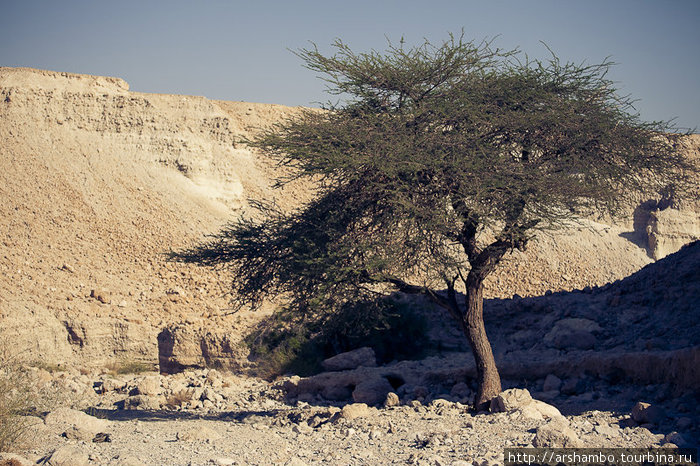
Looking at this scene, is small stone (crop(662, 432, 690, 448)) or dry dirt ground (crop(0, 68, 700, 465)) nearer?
small stone (crop(662, 432, 690, 448))

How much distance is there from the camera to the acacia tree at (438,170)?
10.1 m

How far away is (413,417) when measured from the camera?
429 inches

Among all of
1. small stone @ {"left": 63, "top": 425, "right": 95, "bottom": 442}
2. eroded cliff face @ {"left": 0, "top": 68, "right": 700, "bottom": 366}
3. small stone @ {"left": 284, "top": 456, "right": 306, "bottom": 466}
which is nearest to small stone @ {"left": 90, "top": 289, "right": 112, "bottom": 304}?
eroded cliff face @ {"left": 0, "top": 68, "right": 700, "bottom": 366}

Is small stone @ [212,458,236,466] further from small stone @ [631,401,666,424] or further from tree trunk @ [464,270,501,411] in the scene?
small stone @ [631,401,666,424]

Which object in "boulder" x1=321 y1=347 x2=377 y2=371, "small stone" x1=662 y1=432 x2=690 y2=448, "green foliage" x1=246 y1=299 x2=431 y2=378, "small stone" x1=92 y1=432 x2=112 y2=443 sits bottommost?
"small stone" x1=662 y1=432 x2=690 y2=448

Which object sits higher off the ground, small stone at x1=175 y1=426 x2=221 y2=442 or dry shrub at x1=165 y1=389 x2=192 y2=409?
dry shrub at x1=165 y1=389 x2=192 y2=409

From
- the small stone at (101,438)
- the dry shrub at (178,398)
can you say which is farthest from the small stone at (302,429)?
the dry shrub at (178,398)

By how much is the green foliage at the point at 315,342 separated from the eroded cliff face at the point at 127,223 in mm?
678

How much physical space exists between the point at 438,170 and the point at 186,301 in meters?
13.2

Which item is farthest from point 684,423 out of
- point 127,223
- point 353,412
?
point 127,223

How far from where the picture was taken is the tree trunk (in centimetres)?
1122

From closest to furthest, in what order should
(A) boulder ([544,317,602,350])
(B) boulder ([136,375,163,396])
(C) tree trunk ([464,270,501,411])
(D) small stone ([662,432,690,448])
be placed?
(D) small stone ([662,432,690,448]) → (C) tree trunk ([464,270,501,411]) → (B) boulder ([136,375,163,396]) → (A) boulder ([544,317,602,350])

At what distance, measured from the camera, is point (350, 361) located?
15688mm

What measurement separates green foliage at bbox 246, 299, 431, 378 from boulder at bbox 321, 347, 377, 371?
464mm
